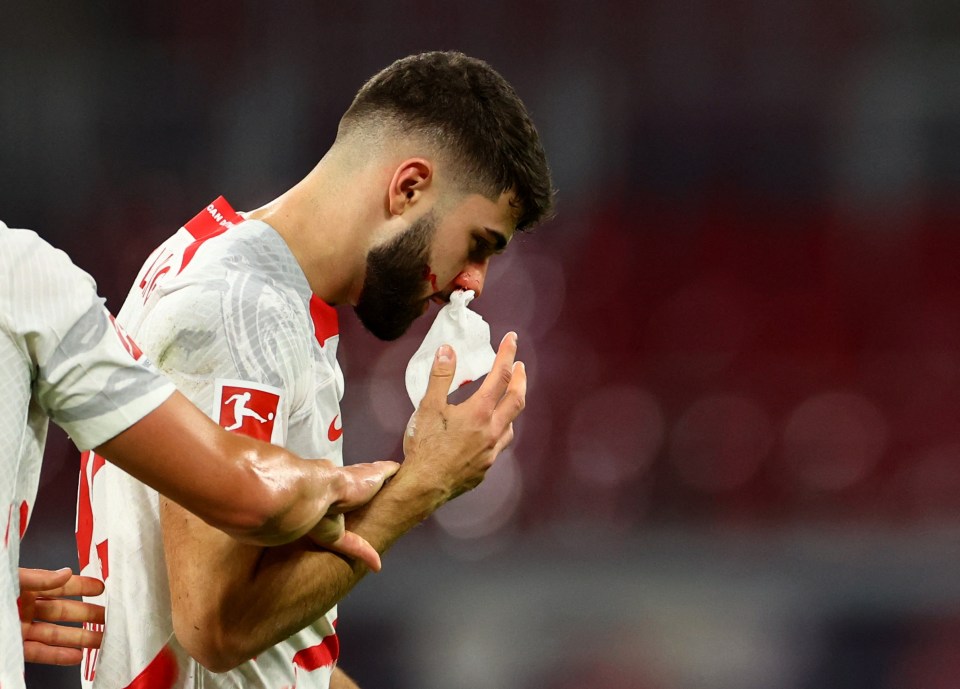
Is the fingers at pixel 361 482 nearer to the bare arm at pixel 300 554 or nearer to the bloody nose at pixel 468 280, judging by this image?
the bare arm at pixel 300 554

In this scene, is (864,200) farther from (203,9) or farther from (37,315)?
(37,315)

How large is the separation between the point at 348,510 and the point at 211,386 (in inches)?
9.1

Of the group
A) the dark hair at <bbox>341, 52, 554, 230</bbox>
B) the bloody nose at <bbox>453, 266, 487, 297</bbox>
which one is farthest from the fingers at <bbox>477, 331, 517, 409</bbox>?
the dark hair at <bbox>341, 52, 554, 230</bbox>

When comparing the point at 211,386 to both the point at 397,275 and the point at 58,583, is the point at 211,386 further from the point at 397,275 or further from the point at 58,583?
the point at 397,275

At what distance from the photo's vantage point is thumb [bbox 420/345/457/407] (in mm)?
1564

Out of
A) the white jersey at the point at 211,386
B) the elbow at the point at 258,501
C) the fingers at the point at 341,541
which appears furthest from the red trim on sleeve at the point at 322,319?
Answer: the elbow at the point at 258,501

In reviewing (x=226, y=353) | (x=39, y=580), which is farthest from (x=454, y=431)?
(x=39, y=580)

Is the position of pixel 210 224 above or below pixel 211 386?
above

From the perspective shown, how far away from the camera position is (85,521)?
1.53 meters

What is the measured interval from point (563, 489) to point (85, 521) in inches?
134

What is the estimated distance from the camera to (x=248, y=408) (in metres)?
1.34

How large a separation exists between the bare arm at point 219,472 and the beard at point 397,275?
23.8 inches

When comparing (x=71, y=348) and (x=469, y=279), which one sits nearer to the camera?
(x=71, y=348)

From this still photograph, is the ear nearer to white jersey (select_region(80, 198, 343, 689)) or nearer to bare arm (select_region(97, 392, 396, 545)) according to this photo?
white jersey (select_region(80, 198, 343, 689))
